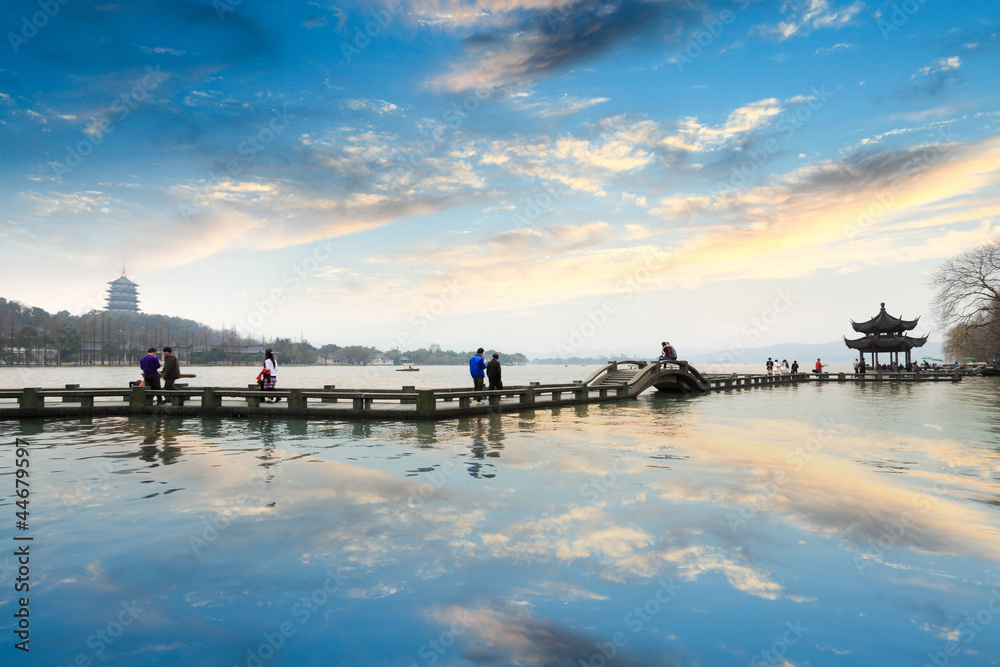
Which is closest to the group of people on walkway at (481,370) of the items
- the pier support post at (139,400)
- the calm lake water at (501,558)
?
the calm lake water at (501,558)

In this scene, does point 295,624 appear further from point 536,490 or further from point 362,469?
point 362,469

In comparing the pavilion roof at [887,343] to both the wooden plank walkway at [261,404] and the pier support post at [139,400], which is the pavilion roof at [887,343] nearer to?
the wooden plank walkway at [261,404]

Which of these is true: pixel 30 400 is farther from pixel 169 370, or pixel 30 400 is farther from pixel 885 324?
pixel 885 324

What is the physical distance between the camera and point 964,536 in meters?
6.18

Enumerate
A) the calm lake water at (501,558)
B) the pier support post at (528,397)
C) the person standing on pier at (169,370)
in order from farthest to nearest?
the pier support post at (528,397)
the person standing on pier at (169,370)
the calm lake water at (501,558)

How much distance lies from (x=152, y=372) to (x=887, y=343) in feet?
227

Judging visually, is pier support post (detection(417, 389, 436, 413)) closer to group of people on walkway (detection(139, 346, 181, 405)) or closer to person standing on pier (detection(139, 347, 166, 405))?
group of people on walkway (detection(139, 346, 181, 405))

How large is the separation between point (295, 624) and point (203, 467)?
6374 millimetres

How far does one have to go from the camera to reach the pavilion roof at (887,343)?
192 ft

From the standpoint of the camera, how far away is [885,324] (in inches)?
2335

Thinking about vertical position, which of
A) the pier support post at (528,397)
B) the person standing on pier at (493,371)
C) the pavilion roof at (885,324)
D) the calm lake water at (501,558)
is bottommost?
the calm lake water at (501,558)

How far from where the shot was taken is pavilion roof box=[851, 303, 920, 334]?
5888 centimetres

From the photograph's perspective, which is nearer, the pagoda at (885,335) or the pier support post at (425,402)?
the pier support post at (425,402)

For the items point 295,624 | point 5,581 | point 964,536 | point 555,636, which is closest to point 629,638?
point 555,636
